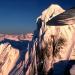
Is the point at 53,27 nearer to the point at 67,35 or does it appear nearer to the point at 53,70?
the point at 67,35

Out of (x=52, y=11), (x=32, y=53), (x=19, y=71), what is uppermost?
(x=52, y=11)

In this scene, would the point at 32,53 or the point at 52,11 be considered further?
the point at 52,11

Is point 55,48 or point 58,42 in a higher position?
point 58,42

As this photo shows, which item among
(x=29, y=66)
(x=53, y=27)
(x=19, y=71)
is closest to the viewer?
(x=53, y=27)

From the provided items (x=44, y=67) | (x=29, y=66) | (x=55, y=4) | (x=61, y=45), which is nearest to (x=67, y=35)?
(x=61, y=45)

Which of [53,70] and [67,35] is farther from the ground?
[67,35]

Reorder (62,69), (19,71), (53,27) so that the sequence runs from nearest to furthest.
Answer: (62,69)
(53,27)
(19,71)

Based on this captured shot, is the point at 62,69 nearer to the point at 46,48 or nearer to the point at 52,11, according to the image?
the point at 46,48

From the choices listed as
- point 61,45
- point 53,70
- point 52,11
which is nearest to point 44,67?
point 53,70

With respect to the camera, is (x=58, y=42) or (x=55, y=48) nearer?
(x=58, y=42)
